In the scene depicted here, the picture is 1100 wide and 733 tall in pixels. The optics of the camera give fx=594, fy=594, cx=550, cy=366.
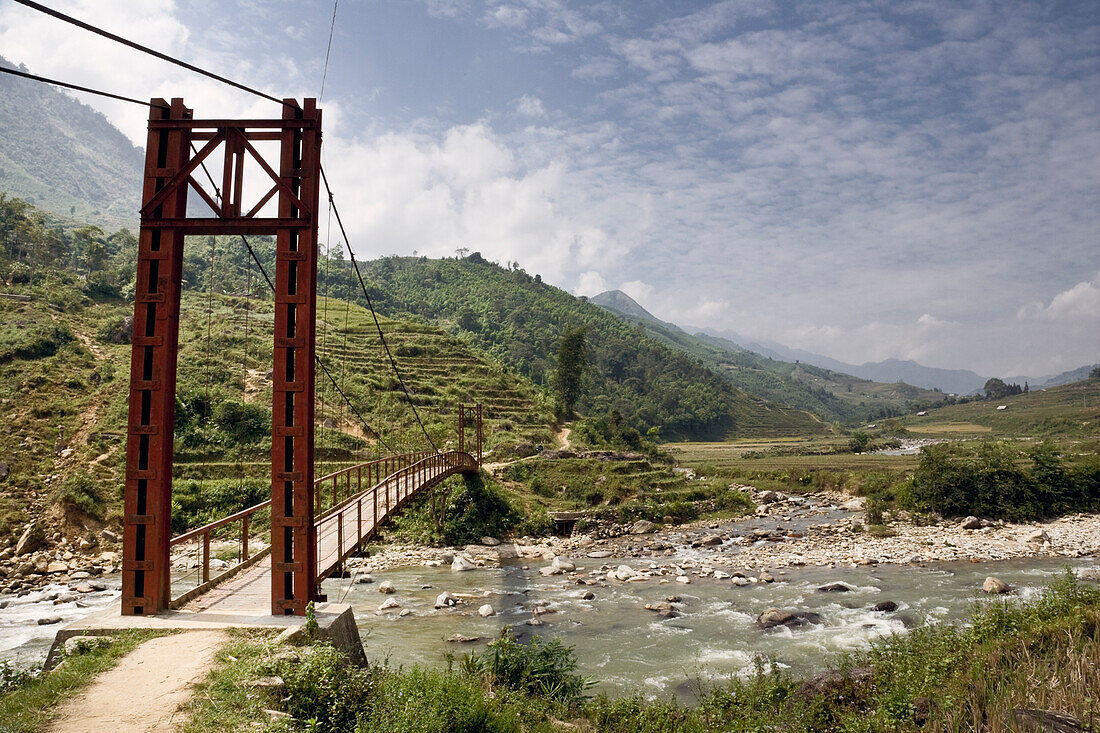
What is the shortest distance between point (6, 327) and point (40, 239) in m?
23.2

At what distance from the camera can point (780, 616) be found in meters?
12.2

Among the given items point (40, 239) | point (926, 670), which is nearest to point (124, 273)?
point (40, 239)

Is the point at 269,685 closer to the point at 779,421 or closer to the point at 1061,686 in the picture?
the point at 1061,686

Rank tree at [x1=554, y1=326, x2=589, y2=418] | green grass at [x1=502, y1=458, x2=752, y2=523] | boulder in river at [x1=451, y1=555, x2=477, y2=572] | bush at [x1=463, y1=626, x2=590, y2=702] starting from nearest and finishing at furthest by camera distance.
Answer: bush at [x1=463, y1=626, x2=590, y2=702]
boulder in river at [x1=451, y1=555, x2=477, y2=572]
green grass at [x1=502, y1=458, x2=752, y2=523]
tree at [x1=554, y1=326, x2=589, y2=418]

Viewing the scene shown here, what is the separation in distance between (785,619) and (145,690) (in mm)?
11214

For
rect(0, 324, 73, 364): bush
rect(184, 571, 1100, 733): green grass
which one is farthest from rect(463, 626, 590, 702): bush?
rect(0, 324, 73, 364): bush

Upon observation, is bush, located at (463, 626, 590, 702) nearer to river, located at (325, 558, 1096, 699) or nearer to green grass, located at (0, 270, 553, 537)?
river, located at (325, 558, 1096, 699)

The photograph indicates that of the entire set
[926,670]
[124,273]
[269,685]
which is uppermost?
[124,273]

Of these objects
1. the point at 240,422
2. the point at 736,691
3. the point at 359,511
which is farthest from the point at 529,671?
the point at 240,422

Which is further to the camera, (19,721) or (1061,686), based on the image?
(1061,686)

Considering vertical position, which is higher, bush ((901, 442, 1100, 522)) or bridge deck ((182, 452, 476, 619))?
bridge deck ((182, 452, 476, 619))

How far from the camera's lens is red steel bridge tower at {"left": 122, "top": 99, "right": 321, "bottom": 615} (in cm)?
627

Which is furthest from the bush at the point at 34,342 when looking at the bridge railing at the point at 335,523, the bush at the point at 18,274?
the bridge railing at the point at 335,523

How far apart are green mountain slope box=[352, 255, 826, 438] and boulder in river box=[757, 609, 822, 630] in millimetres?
52351
